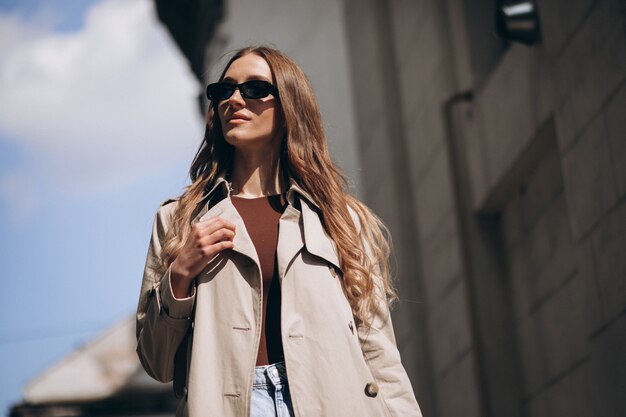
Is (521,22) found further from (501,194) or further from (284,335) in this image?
(284,335)

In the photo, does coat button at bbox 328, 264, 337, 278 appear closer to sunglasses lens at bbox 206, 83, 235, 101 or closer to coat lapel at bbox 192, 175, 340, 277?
coat lapel at bbox 192, 175, 340, 277

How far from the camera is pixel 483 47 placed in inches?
349

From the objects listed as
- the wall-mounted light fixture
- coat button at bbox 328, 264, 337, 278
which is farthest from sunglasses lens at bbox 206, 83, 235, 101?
A: the wall-mounted light fixture

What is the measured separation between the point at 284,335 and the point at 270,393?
19cm

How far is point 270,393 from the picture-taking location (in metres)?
3.33

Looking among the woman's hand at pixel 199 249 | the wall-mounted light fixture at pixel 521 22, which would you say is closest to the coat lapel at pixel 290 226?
the woman's hand at pixel 199 249

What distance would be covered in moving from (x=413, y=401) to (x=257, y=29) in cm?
1547

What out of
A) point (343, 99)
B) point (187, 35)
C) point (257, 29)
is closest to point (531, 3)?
point (343, 99)

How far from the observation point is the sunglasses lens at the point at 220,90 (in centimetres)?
381

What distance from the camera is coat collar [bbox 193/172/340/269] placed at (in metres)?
3.56

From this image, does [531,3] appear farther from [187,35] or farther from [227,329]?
[187,35]

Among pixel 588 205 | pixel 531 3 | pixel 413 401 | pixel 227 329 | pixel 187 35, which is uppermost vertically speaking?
pixel 187 35

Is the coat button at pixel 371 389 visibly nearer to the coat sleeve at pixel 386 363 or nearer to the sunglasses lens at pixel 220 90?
the coat sleeve at pixel 386 363

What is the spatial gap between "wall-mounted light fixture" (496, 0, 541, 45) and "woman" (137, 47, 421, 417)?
11.0ft
